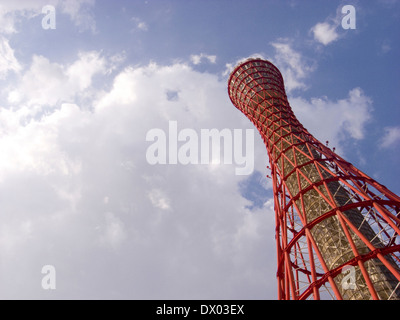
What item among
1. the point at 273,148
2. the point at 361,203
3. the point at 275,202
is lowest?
the point at 361,203

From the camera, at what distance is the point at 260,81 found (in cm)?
3841

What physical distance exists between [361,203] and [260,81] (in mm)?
25603

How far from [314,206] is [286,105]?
1559 cm

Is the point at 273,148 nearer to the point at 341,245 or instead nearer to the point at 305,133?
the point at 305,133
